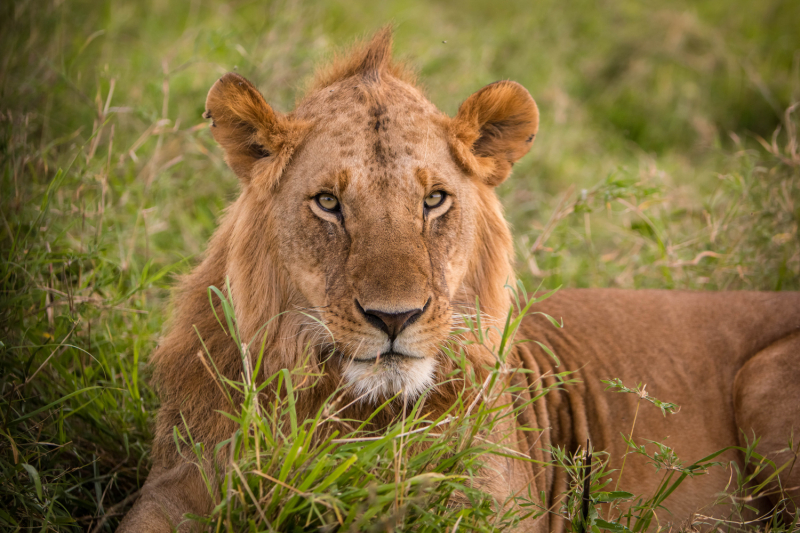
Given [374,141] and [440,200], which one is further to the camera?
[440,200]

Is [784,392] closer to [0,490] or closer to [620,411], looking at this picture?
[620,411]

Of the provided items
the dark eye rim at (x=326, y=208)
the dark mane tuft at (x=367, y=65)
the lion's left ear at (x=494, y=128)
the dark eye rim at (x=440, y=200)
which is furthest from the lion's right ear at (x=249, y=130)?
the lion's left ear at (x=494, y=128)

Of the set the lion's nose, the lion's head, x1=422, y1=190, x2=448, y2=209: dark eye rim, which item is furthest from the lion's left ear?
the lion's nose

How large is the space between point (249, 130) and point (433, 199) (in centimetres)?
91

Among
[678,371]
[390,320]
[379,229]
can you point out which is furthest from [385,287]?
[678,371]

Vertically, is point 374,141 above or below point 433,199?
above

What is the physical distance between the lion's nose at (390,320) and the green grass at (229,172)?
1.21 feet

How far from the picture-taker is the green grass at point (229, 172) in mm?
3496

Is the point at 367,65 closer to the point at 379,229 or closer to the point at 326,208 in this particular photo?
the point at 326,208

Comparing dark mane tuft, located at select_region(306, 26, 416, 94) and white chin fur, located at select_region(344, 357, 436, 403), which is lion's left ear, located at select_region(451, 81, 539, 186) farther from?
white chin fur, located at select_region(344, 357, 436, 403)

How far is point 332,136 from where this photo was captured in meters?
2.89

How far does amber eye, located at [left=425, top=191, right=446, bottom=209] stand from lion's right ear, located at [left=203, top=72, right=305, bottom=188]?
0.64 meters

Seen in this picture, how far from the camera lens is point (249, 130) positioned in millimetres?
3047

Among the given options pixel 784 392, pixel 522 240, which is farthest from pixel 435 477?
pixel 522 240
